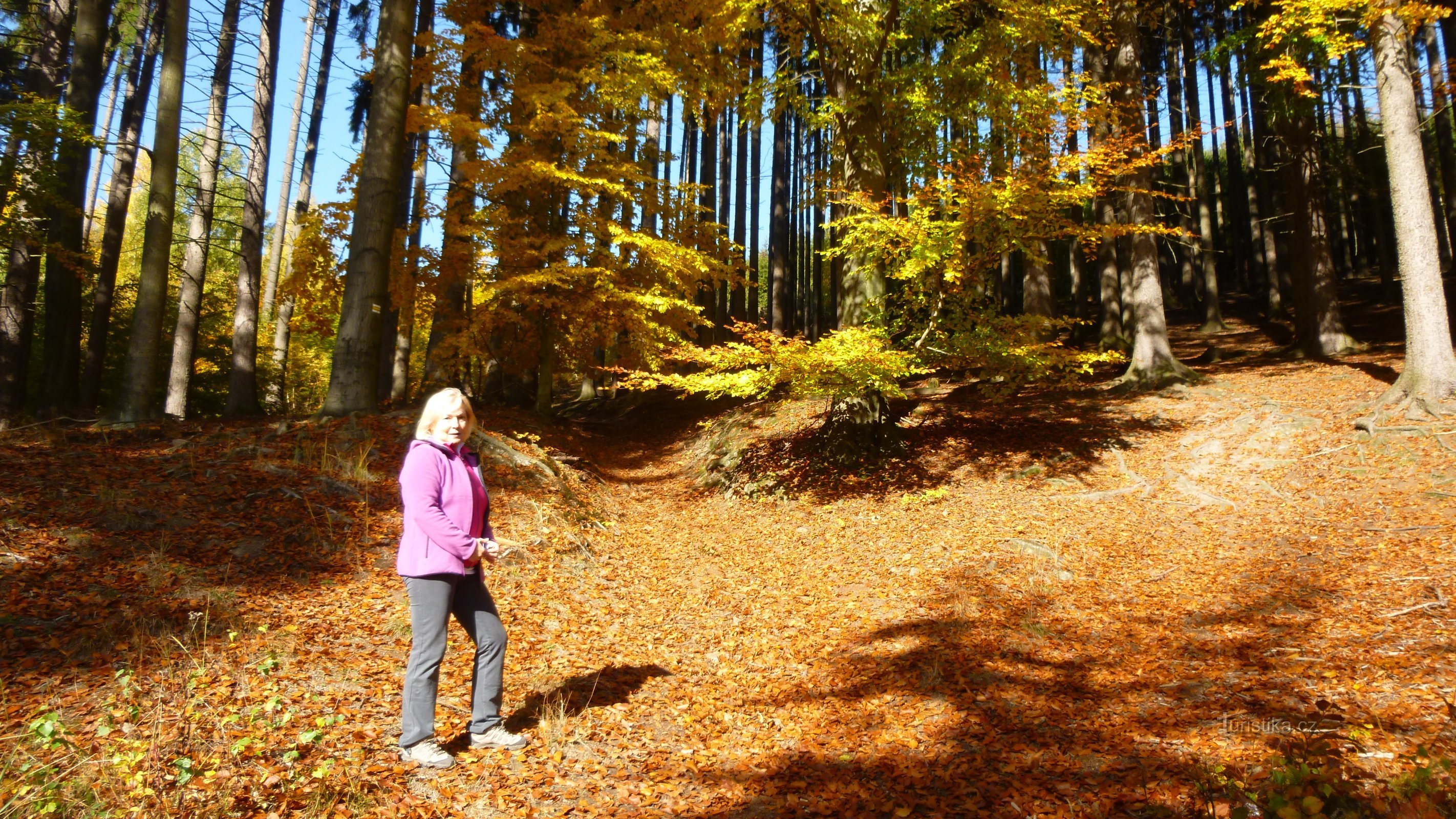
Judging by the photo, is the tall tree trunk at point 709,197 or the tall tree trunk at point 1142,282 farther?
the tall tree trunk at point 709,197

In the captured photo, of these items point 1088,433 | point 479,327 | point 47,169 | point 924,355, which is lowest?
point 1088,433

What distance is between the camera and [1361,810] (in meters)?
2.43

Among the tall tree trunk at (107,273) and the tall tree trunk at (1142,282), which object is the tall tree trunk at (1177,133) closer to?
the tall tree trunk at (1142,282)

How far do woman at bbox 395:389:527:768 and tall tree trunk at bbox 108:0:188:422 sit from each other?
805 centimetres

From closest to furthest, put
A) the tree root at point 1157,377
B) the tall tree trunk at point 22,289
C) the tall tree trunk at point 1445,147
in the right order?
the tall tree trunk at point 22,289, the tree root at point 1157,377, the tall tree trunk at point 1445,147

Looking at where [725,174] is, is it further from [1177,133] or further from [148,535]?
[148,535]

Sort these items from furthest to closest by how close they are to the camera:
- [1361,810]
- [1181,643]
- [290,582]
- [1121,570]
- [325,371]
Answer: [325,371]
[1121,570]
[290,582]
[1181,643]
[1361,810]

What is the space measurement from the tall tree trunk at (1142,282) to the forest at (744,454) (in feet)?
0.26

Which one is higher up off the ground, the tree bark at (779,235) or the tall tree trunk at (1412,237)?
the tree bark at (779,235)

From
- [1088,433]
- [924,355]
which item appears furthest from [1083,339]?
[924,355]

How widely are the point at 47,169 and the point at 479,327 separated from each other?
5638mm

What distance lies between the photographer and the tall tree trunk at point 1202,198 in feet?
58.2

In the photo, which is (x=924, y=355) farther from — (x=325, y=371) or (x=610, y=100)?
(x=325, y=371)

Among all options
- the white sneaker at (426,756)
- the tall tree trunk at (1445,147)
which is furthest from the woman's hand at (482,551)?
the tall tree trunk at (1445,147)
